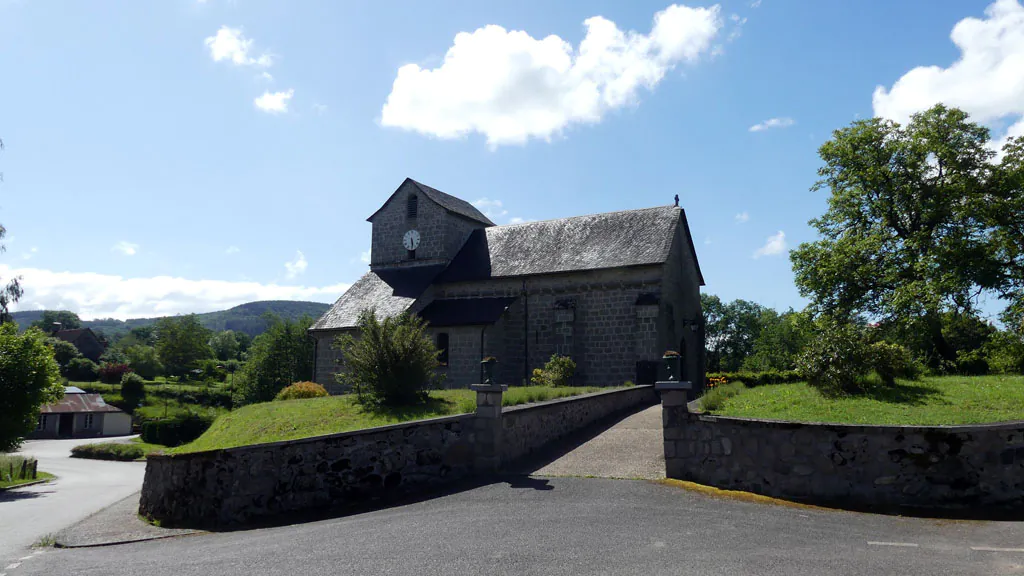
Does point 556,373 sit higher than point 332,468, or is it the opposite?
point 556,373

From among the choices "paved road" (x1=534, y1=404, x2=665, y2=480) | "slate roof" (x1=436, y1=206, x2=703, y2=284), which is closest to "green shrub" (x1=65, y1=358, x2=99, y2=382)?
"slate roof" (x1=436, y1=206, x2=703, y2=284)

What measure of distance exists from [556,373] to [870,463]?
15811mm

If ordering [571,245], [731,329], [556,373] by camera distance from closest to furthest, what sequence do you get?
1. [556,373]
2. [571,245]
3. [731,329]

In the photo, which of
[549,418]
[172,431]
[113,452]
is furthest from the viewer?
[172,431]

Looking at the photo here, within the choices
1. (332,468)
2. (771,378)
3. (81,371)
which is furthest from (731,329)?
(81,371)

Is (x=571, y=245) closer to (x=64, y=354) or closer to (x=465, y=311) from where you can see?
(x=465, y=311)

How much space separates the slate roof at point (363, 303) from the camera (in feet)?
103

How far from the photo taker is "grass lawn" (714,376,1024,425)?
10594mm

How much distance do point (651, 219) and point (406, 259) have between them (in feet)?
48.3

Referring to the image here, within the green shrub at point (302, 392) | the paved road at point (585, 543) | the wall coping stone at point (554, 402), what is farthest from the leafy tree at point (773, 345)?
the paved road at point (585, 543)

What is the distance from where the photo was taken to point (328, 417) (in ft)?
55.3

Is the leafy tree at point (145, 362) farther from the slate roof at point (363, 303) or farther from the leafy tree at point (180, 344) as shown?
the slate roof at point (363, 303)

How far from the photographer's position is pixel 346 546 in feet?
27.5

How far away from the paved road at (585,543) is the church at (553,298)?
16.3 metres
